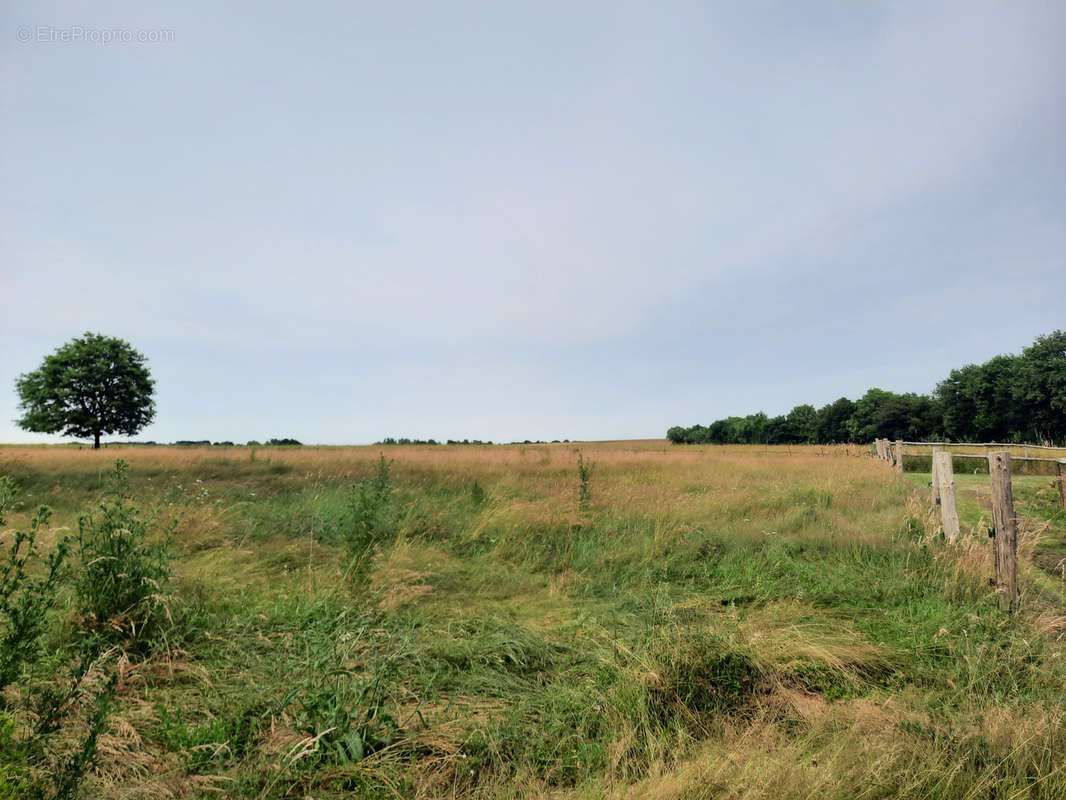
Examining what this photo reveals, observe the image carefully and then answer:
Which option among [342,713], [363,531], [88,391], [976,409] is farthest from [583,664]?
[976,409]

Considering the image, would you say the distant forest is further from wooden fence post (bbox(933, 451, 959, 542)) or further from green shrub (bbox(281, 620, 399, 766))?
green shrub (bbox(281, 620, 399, 766))

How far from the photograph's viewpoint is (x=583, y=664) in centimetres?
376

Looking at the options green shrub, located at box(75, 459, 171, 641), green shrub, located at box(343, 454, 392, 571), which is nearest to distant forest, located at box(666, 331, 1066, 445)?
green shrub, located at box(343, 454, 392, 571)

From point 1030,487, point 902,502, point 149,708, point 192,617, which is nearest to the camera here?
point 149,708

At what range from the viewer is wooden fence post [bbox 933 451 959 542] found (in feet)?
21.4

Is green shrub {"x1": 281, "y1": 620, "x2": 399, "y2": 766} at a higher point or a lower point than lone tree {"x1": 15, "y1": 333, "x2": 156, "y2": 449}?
lower

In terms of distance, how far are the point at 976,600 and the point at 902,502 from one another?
5.42m

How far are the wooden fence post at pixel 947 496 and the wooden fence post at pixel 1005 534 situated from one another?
41.4 inches

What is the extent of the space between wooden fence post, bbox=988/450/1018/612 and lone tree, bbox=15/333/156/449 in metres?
49.2

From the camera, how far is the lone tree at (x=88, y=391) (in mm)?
39188

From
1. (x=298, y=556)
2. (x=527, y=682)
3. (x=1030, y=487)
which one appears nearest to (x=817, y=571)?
(x=527, y=682)

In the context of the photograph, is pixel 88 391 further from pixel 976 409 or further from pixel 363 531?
pixel 976 409

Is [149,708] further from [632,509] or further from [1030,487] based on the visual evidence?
[1030,487]

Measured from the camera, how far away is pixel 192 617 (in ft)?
13.7
